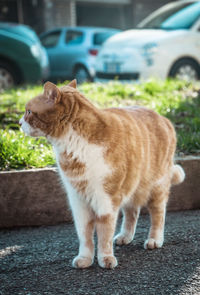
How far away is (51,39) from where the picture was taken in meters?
14.7

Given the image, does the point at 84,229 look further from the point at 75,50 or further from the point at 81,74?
the point at 75,50

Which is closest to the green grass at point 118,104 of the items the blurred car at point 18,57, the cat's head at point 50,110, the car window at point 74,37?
the cat's head at point 50,110

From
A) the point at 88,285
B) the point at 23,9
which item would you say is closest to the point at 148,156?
the point at 88,285

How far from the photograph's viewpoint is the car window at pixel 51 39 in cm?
1450

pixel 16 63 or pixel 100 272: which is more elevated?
pixel 16 63

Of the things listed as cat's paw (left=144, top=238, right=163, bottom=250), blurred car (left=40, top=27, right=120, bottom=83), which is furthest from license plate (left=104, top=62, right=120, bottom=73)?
cat's paw (left=144, top=238, right=163, bottom=250)

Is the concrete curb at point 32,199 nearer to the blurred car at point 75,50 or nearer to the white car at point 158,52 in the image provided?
the white car at point 158,52

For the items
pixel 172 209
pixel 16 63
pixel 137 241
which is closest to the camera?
pixel 137 241

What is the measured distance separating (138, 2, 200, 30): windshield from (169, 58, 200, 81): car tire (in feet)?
2.22

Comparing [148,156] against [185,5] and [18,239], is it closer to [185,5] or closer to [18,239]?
[18,239]

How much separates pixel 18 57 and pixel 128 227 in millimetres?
6167

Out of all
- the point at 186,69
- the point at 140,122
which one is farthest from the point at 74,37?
the point at 140,122

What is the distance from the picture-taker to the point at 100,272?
2.94 m

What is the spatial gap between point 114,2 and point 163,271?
18761mm
